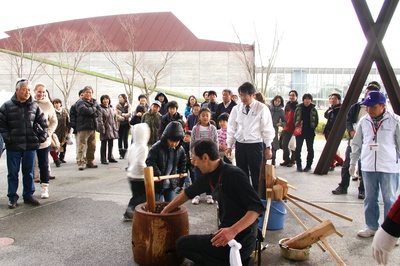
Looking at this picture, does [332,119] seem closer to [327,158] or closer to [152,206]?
[327,158]

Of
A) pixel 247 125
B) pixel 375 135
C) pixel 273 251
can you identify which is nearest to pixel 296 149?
pixel 247 125

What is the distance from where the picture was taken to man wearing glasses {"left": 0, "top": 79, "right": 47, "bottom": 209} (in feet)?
17.9

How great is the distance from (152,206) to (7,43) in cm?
3290

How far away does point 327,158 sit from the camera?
8.29 meters

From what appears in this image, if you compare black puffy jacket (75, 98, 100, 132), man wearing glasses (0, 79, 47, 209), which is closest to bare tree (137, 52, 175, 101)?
black puffy jacket (75, 98, 100, 132)

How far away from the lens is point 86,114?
8844 millimetres

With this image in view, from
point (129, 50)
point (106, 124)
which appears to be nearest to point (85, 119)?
point (106, 124)

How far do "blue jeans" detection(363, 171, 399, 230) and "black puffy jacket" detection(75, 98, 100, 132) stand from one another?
21.4ft

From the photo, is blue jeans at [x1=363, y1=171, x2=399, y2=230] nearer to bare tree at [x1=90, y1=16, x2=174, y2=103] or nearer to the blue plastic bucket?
the blue plastic bucket

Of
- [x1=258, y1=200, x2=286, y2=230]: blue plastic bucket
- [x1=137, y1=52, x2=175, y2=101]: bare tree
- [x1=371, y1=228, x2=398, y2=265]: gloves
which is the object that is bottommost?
[x1=258, y1=200, x2=286, y2=230]: blue plastic bucket

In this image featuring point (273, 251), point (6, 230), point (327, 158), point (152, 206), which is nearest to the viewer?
point (152, 206)

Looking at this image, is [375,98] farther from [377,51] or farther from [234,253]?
[377,51]

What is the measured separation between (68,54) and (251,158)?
1058 inches

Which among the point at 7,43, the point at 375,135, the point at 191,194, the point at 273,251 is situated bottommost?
the point at 273,251
